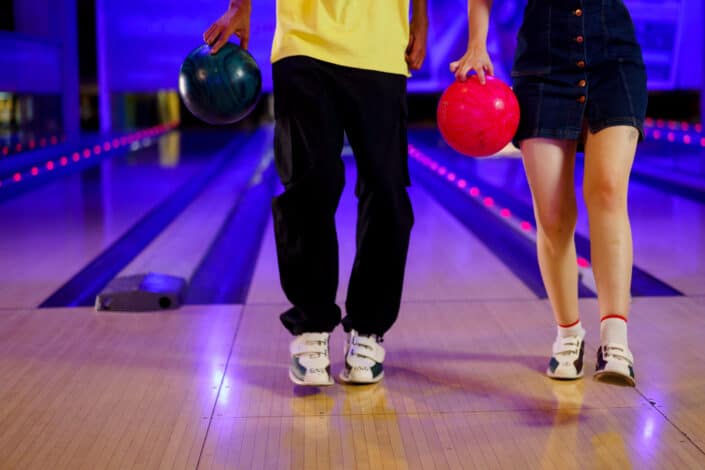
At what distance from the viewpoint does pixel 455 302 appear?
245 centimetres

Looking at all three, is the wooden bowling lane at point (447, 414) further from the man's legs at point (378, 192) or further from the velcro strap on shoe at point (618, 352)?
the man's legs at point (378, 192)

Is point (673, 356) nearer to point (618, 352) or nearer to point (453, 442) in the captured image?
point (618, 352)

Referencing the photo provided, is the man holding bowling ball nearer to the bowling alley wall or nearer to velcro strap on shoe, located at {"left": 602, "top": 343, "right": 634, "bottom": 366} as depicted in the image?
velcro strap on shoe, located at {"left": 602, "top": 343, "right": 634, "bottom": 366}

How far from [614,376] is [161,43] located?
333 inches

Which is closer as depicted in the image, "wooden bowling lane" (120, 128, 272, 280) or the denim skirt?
the denim skirt

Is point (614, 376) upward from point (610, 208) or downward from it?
downward

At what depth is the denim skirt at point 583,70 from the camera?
1.70m

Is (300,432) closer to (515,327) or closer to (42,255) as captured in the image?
(515,327)

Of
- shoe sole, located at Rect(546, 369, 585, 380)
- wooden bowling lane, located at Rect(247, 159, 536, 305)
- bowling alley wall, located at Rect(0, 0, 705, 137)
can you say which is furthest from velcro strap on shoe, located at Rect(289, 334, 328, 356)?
bowling alley wall, located at Rect(0, 0, 705, 137)

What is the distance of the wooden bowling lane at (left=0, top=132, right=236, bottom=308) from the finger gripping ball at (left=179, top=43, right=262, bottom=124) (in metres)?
0.90

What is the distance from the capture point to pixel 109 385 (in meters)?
1.77

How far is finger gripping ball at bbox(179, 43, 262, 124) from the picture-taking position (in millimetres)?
1843

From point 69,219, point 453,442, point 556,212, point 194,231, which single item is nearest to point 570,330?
point 556,212

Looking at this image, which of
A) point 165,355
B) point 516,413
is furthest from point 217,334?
point 516,413
